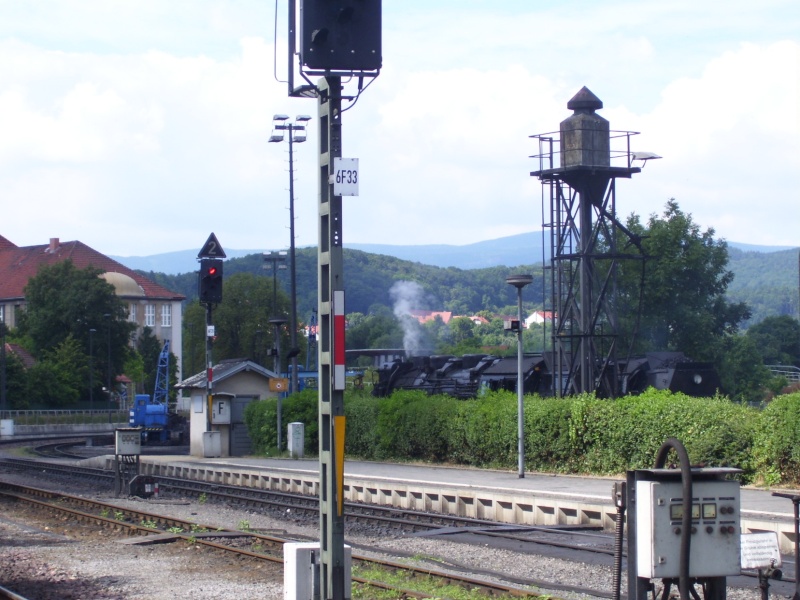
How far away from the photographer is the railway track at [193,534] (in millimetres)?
11641

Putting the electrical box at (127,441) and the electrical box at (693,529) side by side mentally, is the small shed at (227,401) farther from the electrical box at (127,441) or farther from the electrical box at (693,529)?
the electrical box at (693,529)

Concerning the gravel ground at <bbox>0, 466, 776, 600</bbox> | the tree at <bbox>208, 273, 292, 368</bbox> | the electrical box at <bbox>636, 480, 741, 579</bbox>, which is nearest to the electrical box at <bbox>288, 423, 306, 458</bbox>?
the gravel ground at <bbox>0, 466, 776, 600</bbox>

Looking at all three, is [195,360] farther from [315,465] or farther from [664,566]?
[664,566]

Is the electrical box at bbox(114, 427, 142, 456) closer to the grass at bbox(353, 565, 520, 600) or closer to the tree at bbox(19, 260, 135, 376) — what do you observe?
the grass at bbox(353, 565, 520, 600)

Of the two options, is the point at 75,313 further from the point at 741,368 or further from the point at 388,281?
the point at 388,281

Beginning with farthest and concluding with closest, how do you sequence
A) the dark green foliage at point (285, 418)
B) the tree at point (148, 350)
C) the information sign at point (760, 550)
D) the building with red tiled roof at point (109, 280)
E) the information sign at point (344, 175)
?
the building with red tiled roof at point (109, 280), the tree at point (148, 350), the dark green foliage at point (285, 418), the information sign at point (344, 175), the information sign at point (760, 550)

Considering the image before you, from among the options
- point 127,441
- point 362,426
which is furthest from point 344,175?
point 362,426

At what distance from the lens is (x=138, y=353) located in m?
97.9

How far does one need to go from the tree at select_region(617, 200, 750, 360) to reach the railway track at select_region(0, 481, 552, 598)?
159 ft

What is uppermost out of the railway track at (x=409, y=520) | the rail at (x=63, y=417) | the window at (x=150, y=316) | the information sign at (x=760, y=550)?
the window at (x=150, y=316)

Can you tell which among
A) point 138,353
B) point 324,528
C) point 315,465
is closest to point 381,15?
point 324,528

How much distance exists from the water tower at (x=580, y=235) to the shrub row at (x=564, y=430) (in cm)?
519

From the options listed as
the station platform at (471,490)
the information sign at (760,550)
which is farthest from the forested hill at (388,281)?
the information sign at (760,550)

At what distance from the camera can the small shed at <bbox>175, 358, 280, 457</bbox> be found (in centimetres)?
3856
